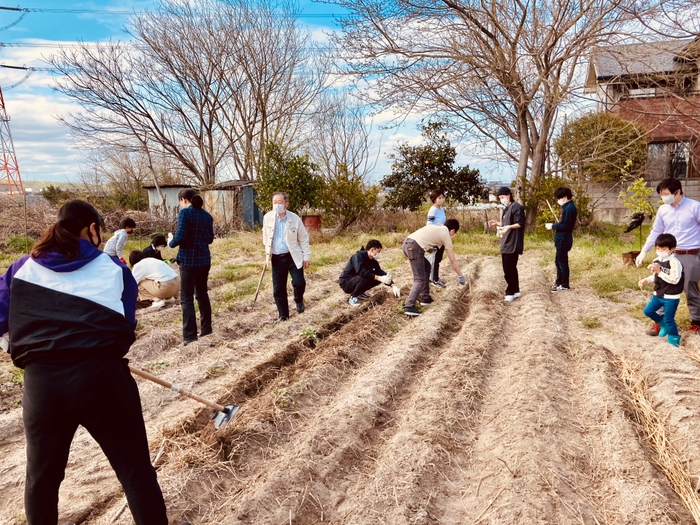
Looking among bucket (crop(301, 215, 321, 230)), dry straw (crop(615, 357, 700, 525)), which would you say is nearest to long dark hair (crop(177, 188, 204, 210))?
dry straw (crop(615, 357, 700, 525))

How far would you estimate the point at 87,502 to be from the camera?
326 centimetres

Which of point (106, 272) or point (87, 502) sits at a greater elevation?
point (106, 272)

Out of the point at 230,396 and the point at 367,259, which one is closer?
the point at 230,396

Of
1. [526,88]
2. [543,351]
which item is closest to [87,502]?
[543,351]

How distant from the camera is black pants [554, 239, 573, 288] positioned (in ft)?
26.7

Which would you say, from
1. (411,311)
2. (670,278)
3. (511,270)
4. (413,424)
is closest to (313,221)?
(511,270)

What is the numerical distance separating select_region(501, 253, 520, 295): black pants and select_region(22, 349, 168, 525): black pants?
6.02 metres

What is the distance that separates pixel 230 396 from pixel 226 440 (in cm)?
91

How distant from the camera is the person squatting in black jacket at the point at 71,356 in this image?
234 centimetres

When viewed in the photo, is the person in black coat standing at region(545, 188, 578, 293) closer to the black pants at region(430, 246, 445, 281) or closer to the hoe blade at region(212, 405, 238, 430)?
the black pants at region(430, 246, 445, 281)

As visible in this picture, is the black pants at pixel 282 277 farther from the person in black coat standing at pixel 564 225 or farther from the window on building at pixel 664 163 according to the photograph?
the window on building at pixel 664 163

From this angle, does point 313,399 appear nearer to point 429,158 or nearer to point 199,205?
point 199,205

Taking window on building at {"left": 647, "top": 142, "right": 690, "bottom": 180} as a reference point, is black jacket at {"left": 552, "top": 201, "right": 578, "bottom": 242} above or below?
below

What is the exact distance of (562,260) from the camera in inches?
333
